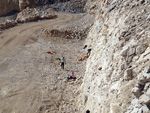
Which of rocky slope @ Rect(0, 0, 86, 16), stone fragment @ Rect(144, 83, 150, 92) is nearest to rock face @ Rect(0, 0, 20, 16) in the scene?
rocky slope @ Rect(0, 0, 86, 16)

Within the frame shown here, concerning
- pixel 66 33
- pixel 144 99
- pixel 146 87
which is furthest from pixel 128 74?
pixel 66 33

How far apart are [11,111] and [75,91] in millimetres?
3528

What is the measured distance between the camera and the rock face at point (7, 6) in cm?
3597

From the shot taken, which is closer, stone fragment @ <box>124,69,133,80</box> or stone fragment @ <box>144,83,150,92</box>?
stone fragment @ <box>144,83,150,92</box>

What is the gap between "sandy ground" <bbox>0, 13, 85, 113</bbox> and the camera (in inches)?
352

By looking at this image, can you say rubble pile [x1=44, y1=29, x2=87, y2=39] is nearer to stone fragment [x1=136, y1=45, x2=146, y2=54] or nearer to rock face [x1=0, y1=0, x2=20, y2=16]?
stone fragment [x1=136, y1=45, x2=146, y2=54]

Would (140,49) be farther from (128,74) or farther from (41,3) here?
(41,3)

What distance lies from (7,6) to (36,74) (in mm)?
29174

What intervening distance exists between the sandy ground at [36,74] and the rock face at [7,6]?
17.9m

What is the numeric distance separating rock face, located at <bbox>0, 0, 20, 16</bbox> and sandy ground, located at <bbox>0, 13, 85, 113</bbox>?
17.9 meters

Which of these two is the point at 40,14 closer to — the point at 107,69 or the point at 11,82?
the point at 11,82

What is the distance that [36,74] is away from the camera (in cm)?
1187

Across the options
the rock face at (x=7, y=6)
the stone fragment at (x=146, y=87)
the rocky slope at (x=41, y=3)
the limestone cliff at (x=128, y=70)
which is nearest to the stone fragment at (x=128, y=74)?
the limestone cliff at (x=128, y=70)

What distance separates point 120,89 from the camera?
15.2 feet
